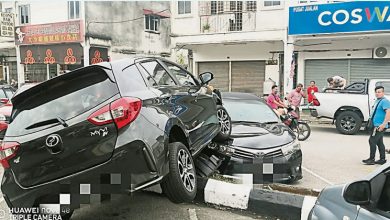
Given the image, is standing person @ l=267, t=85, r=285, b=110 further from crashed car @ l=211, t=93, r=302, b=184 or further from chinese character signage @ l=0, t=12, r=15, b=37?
chinese character signage @ l=0, t=12, r=15, b=37

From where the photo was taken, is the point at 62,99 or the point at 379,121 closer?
the point at 62,99

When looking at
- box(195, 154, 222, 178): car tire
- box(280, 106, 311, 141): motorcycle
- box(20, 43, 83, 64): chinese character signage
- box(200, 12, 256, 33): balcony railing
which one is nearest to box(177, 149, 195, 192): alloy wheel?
box(195, 154, 222, 178): car tire

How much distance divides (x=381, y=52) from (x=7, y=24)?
68.9ft

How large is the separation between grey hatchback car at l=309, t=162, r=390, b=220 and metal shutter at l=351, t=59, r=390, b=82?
47.5 feet

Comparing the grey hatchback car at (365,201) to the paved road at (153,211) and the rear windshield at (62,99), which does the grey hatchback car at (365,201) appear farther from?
the paved road at (153,211)

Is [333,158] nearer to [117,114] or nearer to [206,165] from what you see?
[206,165]

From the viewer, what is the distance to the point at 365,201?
2086 mm

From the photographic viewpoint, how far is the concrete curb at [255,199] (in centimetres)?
434

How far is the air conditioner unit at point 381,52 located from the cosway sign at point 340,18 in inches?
56.6

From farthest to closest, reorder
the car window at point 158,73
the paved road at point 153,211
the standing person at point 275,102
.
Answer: the standing person at point 275,102
the paved road at point 153,211
the car window at point 158,73

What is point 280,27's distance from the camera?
16125mm

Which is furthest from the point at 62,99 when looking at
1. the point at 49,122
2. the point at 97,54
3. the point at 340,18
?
the point at 97,54

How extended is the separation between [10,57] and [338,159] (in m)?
25.2

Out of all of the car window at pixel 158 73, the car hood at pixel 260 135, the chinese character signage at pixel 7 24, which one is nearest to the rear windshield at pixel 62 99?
the car window at pixel 158 73
